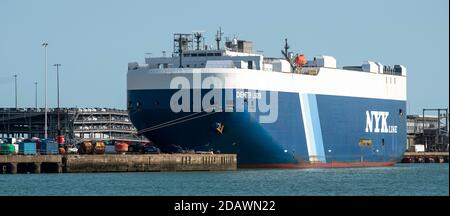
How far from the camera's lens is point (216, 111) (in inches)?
2879

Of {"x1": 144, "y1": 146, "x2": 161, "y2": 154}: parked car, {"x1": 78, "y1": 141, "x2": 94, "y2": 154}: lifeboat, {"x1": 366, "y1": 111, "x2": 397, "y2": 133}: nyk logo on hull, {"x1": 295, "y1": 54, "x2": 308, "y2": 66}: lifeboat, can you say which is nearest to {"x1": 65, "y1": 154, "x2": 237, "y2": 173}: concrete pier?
{"x1": 144, "y1": 146, "x2": 161, "y2": 154}: parked car

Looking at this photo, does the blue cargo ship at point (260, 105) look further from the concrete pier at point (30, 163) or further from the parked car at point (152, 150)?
the concrete pier at point (30, 163)

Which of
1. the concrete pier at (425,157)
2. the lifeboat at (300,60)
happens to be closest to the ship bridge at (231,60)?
the lifeboat at (300,60)

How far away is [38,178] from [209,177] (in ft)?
27.1

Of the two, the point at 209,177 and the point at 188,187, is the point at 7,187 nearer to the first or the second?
the point at 188,187

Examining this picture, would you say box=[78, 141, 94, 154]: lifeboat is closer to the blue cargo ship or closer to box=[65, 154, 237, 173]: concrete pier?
the blue cargo ship

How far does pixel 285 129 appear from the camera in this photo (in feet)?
257

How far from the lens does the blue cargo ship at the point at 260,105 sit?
73.1m

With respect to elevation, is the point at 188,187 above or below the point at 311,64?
below

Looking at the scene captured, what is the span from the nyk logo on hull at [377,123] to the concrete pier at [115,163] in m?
18.7

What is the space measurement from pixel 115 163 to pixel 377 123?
1068 inches
